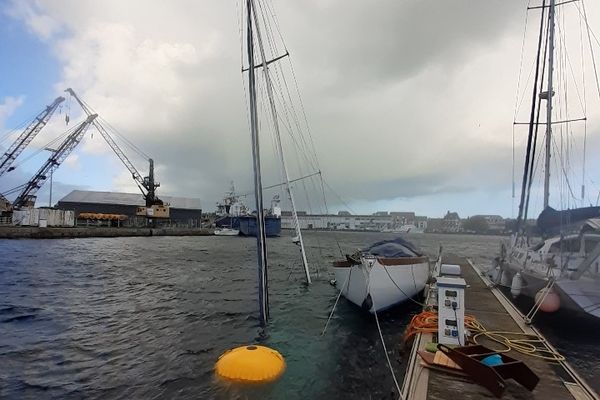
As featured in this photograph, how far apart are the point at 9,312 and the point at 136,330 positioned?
7.02 metres

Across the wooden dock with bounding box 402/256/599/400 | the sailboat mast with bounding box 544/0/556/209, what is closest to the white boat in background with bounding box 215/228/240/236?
the sailboat mast with bounding box 544/0/556/209

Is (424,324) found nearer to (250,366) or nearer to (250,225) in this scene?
(250,366)

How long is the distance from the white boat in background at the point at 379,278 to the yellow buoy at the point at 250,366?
22.6 feet

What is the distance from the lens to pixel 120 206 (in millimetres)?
114312

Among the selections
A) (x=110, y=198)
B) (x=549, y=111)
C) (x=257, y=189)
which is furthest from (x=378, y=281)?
(x=110, y=198)

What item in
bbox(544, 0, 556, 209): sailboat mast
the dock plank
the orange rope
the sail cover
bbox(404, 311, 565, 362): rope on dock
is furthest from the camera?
bbox(544, 0, 556, 209): sailboat mast

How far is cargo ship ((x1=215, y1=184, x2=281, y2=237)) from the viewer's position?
112 meters

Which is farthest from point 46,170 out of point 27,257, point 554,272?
point 554,272

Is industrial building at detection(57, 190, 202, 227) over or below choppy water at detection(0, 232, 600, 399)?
over

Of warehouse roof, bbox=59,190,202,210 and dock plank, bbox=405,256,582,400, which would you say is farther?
warehouse roof, bbox=59,190,202,210

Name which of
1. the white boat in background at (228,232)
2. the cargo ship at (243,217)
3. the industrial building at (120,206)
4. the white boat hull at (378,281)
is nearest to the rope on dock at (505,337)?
the white boat hull at (378,281)

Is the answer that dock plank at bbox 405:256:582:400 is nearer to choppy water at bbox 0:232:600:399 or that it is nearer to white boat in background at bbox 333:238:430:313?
choppy water at bbox 0:232:600:399

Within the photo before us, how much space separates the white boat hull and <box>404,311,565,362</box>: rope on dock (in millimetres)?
4113

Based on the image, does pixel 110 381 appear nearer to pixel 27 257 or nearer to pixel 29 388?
pixel 29 388
